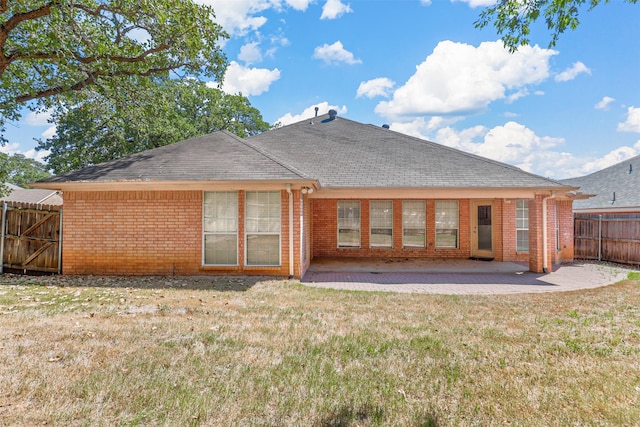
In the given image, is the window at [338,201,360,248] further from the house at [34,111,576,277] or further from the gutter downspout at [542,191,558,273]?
the gutter downspout at [542,191,558,273]

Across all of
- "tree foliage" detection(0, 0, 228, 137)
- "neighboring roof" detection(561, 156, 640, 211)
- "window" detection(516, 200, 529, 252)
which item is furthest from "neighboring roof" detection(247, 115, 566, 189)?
"neighboring roof" detection(561, 156, 640, 211)

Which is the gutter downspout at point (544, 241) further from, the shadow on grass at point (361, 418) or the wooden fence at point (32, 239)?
the wooden fence at point (32, 239)

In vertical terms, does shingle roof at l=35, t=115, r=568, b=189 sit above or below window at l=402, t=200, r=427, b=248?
above

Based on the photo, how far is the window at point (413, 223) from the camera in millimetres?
12984

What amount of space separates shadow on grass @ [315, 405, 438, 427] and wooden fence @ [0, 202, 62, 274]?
9746mm

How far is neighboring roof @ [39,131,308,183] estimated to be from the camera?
28.1 ft

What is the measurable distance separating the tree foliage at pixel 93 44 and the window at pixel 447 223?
958cm

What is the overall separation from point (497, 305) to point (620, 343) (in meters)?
2.05

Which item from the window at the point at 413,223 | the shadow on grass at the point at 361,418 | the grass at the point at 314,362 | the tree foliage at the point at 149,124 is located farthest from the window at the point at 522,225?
the tree foliage at the point at 149,124

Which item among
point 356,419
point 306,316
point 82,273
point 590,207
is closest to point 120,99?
point 82,273

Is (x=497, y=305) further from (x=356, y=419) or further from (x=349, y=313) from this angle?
(x=356, y=419)

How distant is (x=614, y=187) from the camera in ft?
56.3

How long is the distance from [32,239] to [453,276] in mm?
11827

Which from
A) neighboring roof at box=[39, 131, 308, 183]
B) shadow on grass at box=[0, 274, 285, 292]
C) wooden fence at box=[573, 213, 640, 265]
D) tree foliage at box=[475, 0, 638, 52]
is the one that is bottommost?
shadow on grass at box=[0, 274, 285, 292]
